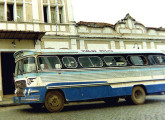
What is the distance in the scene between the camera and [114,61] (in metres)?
11.2

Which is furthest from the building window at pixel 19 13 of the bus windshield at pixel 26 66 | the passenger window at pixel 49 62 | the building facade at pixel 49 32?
the passenger window at pixel 49 62

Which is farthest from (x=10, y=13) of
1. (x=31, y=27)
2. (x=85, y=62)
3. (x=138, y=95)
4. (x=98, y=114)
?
(x=98, y=114)

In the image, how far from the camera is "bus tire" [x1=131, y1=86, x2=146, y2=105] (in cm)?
1146

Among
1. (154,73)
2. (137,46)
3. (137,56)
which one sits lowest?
(154,73)

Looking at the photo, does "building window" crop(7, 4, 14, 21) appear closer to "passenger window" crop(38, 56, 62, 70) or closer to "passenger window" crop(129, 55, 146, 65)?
"passenger window" crop(38, 56, 62, 70)

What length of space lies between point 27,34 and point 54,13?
14.6ft

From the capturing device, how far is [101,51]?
11195mm

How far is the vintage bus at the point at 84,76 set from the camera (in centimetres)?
931

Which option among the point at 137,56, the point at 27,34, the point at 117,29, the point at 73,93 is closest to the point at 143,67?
the point at 137,56

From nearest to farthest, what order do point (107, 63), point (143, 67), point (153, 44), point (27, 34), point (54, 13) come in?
1. point (107, 63)
2. point (143, 67)
3. point (27, 34)
4. point (54, 13)
5. point (153, 44)

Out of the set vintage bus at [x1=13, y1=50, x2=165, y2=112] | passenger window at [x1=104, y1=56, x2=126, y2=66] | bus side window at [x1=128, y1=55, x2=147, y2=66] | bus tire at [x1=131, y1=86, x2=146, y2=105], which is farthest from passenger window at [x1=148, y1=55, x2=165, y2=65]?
passenger window at [x1=104, y1=56, x2=126, y2=66]

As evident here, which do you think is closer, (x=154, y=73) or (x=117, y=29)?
(x=154, y=73)

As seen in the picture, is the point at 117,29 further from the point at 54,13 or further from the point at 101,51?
the point at 101,51

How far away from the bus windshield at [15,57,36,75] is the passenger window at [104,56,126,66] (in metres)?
3.80
